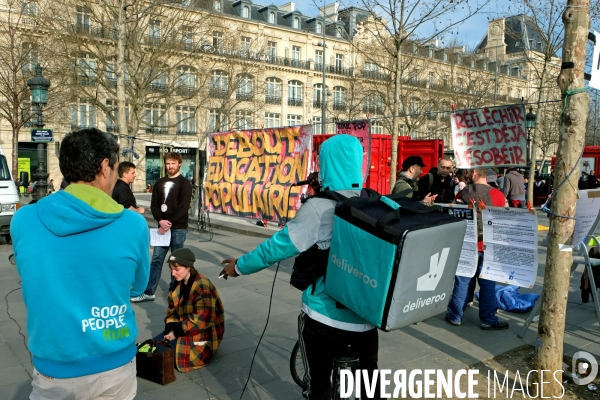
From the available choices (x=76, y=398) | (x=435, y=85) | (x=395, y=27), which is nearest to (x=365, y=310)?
(x=76, y=398)

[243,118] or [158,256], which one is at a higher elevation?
[243,118]

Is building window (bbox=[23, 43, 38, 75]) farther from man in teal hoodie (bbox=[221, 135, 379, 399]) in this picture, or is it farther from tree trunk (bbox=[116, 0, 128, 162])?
man in teal hoodie (bbox=[221, 135, 379, 399])

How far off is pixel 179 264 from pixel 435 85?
31.4m

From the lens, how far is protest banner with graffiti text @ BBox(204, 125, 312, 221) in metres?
12.3

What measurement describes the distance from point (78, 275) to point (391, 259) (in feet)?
4.27

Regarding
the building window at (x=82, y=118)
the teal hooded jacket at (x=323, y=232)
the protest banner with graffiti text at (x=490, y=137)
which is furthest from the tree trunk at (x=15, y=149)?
the teal hooded jacket at (x=323, y=232)

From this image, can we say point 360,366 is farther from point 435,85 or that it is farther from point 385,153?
point 435,85

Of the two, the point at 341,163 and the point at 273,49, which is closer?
the point at 341,163

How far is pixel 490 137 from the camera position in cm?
604

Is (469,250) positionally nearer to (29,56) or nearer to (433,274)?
(433,274)

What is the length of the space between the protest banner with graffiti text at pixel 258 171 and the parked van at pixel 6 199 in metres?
5.01

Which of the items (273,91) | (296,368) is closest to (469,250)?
(296,368)

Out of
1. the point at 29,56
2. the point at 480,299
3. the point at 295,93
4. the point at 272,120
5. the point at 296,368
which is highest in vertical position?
the point at 295,93

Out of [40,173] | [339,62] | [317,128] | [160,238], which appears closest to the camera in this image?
[160,238]
